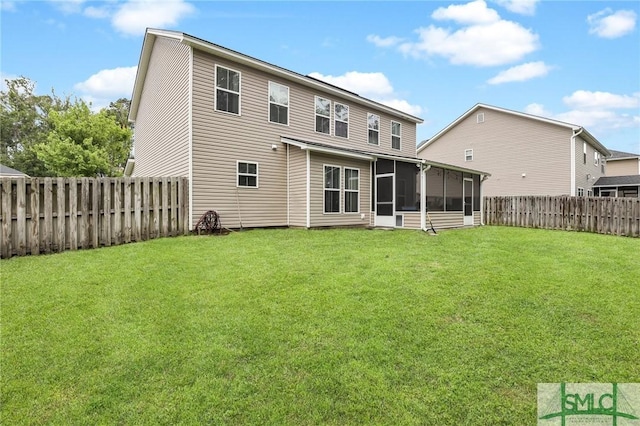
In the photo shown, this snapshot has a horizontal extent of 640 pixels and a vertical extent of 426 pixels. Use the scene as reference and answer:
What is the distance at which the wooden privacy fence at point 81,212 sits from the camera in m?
6.45

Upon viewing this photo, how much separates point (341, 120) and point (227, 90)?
5430 mm

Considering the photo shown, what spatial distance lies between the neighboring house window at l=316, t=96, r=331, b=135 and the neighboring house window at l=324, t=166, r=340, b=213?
7.90 feet

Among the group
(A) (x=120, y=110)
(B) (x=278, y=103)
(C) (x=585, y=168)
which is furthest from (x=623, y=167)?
(A) (x=120, y=110)

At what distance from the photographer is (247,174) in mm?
11078

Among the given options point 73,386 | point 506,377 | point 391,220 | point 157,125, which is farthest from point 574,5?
point 157,125

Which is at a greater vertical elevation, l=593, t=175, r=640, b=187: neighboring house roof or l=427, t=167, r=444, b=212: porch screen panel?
l=593, t=175, r=640, b=187: neighboring house roof

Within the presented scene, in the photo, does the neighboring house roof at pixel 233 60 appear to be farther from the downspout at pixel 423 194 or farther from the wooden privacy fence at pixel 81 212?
the downspout at pixel 423 194

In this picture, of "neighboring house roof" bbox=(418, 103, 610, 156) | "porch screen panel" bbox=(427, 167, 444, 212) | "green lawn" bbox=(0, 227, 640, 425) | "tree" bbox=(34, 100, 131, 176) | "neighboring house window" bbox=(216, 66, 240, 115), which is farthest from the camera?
"tree" bbox=(34, 100, 131, 176)

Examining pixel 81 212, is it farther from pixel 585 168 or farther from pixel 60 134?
pixel 585 168

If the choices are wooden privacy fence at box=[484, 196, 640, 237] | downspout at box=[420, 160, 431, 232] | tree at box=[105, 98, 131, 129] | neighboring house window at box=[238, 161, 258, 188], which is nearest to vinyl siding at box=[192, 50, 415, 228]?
neighboring house window at box=[238, 161, 258, 188]

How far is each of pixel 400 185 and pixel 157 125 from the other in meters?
10.1

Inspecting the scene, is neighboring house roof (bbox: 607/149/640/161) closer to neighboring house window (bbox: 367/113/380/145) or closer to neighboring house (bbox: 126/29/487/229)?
neighboring house (bbox: 126/29/487/229)

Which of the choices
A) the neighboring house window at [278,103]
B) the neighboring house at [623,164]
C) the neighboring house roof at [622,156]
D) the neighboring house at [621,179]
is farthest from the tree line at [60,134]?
the neighboring house at [623,164]

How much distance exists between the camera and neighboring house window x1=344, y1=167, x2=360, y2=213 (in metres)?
12.5
